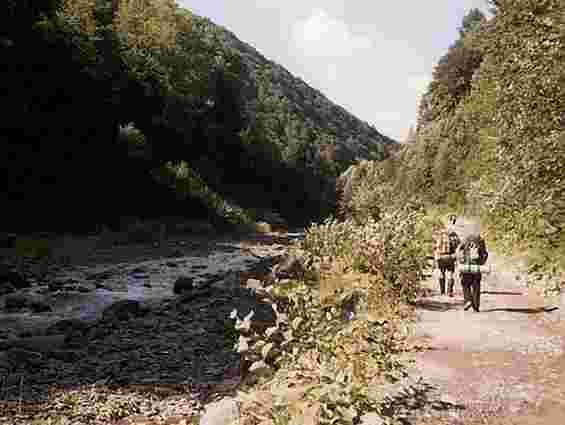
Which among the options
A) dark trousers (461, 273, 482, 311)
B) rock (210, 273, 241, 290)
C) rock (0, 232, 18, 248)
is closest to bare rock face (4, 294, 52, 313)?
rock (210, 273, 241, 290)

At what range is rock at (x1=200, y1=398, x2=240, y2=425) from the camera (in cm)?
684

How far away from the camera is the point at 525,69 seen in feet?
42.3

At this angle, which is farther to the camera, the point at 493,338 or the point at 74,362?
the point at 74,362

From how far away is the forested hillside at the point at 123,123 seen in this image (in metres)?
31.8

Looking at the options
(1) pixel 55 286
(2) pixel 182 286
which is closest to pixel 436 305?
(2) pixel 182 286

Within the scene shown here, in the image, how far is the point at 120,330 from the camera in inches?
531

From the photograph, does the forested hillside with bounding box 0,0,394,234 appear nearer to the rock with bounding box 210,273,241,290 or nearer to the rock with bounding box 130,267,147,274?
the rock with bounding box 130,267,147,274

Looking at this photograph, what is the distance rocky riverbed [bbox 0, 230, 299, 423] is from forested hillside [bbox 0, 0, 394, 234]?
39.4 ft

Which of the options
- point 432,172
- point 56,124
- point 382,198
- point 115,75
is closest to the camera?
point 56,124

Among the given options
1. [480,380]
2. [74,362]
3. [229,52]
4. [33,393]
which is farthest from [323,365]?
[229,52]

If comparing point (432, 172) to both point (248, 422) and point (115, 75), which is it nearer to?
point (115, 75)

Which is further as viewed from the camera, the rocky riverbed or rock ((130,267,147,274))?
rock ((130,267,147,274))

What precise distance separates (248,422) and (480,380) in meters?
2.95

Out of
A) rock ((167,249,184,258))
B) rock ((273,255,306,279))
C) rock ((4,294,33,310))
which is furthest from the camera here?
rock ((167,249,184,258))
